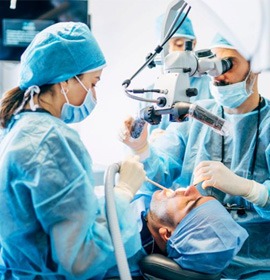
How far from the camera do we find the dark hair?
1385 mm

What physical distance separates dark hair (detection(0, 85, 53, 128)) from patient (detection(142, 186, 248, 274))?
613mm

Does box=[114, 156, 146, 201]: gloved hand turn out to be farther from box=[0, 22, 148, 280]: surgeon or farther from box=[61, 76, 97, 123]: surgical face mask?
box=[61, 76, 97, 123]: surgical face mask

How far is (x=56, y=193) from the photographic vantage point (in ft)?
4.00

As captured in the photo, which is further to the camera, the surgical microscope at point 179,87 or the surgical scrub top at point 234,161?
the surgical scrub top at point 234,161

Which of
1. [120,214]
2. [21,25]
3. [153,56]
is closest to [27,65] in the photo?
[153,56]

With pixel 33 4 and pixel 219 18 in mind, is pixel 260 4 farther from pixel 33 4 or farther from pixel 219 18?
pixel 33 4

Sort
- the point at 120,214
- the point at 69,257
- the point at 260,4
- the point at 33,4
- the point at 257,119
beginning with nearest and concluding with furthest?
the point at 260,4 < the point at 69,257 < the point at 120,214 < the point at 257,119 < the point at 33,4

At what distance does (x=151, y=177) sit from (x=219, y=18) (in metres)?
1.23

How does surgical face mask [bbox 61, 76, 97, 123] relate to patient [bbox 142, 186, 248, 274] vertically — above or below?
above

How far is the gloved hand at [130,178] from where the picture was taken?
1.43m

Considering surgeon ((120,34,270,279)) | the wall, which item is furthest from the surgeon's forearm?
the wall

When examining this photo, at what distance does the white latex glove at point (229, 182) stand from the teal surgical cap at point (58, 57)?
0.56 meters

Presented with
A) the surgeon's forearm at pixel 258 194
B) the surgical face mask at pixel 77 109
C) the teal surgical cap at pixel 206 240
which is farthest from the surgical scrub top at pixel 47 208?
the surgeon's forearm at pixel 258 194

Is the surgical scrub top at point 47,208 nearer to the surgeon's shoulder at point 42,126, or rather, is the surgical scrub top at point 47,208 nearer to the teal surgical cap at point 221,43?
the surgeon's shoulder at point 42,126
